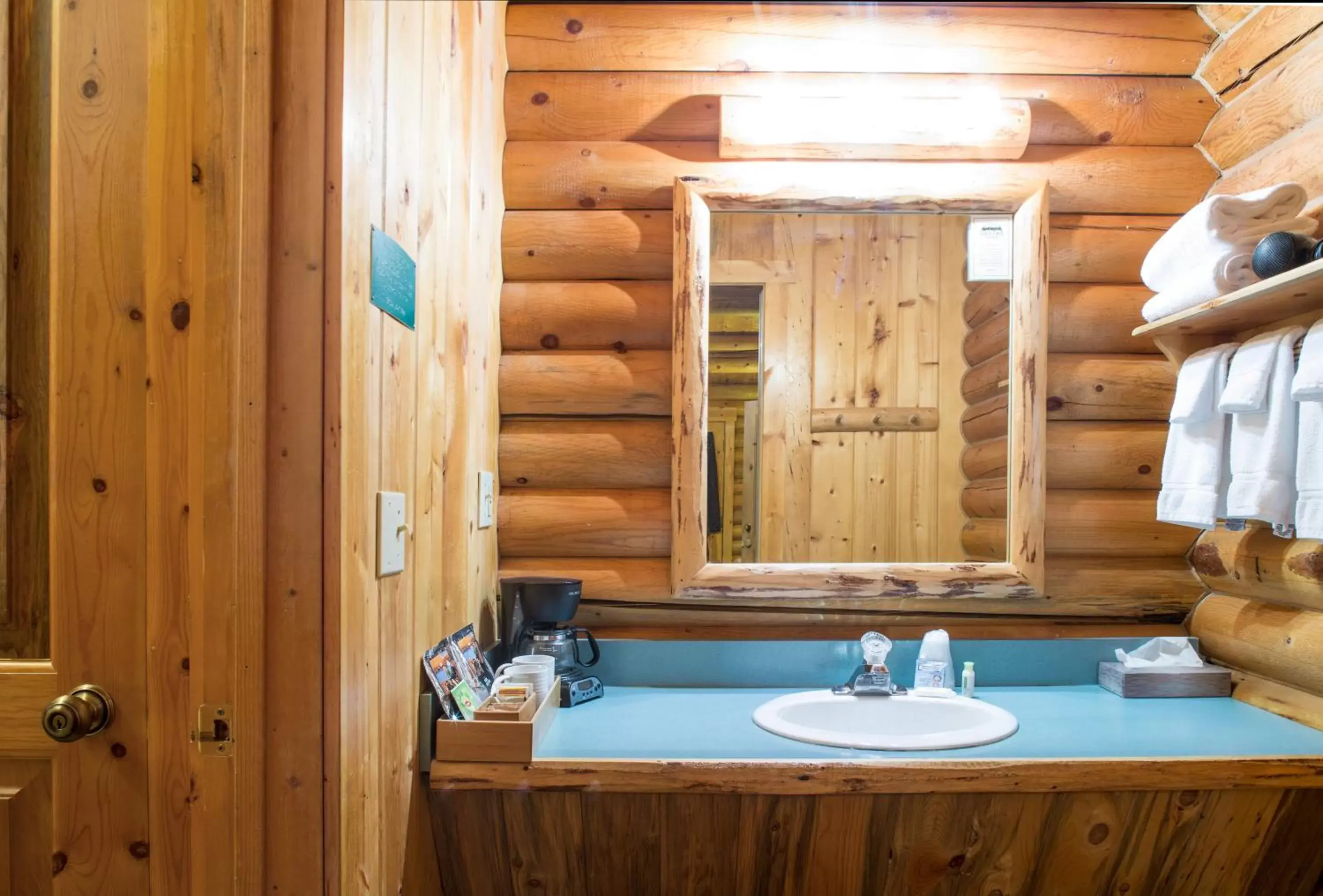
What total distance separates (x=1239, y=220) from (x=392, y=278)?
5.33ft

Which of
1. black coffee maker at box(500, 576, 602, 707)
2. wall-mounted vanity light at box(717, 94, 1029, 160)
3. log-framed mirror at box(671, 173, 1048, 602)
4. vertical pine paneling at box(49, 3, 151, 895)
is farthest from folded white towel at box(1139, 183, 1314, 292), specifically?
vertical pine paneling at box(49, 3, 151, 895)

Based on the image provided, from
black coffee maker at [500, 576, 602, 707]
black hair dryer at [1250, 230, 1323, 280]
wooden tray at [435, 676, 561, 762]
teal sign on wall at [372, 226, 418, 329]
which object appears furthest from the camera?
black coffee maker at [500, 576, 602, 707]

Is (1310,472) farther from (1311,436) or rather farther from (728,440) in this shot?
(728,440)

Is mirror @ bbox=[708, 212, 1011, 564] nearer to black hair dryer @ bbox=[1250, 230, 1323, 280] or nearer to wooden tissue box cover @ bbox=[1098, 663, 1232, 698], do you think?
wooden tissue box cover @ bbox=[1098, 663, 1232, 698]

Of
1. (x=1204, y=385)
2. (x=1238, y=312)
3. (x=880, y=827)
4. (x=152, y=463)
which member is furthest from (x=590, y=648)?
(x=1238, y=312)

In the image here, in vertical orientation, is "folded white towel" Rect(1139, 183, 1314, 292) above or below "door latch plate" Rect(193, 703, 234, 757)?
above

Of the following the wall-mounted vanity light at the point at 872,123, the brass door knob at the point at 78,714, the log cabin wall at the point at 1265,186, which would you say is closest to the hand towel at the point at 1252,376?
the log cabin wall at the point at 1265,186

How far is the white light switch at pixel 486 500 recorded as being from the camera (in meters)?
1.71

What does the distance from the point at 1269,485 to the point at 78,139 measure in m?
2.04

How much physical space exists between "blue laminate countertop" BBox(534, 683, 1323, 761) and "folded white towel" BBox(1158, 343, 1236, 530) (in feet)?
1.35

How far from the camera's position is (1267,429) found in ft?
4.83

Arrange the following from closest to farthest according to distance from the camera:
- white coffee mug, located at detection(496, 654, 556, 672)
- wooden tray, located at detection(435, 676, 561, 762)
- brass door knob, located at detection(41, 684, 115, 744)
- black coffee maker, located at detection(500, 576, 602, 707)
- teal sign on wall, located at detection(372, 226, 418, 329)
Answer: brass door knob, located at detection(41, 684, 115, 744) < teal sign on wall, located at detection(372, 226, 418, 329) < wooden tray, located at detection(435, 676, 561, 762) < white coffee mug, located at detection(496, 654, 556, 672) < black coffee maker, located at detection(500, 576, 602, 707)

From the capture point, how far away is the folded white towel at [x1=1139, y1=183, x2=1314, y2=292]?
4.95 ft

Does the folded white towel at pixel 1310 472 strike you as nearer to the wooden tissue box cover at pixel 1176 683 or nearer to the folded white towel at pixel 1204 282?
the folded white towel at pixel 1204 282
